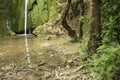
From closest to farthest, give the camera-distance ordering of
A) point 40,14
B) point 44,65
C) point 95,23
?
point 95,23
point 44,65
point 40,14

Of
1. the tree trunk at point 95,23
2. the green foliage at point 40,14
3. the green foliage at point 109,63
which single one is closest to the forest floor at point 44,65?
the tree trunk at point 95,23

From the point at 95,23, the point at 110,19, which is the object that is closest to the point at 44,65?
the point at 95,23

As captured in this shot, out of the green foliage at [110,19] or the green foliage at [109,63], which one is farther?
the green foliage at [110,19]

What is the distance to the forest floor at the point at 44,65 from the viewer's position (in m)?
7.10

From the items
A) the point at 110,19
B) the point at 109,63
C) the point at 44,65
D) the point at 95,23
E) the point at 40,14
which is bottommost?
the point at 44,65

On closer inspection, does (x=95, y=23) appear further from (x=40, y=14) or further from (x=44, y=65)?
(x=40, y=14)

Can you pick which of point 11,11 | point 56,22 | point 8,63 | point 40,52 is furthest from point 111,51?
point 11,11

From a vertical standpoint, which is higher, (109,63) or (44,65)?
(109,63)

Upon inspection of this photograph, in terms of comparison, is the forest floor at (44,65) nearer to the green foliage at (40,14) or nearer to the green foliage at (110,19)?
the green foliage at (110,19)

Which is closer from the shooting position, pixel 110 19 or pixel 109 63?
pixel 109 63

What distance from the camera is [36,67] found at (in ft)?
27.1

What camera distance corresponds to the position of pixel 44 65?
851cm

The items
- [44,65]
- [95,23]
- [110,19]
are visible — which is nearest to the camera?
[110,19]

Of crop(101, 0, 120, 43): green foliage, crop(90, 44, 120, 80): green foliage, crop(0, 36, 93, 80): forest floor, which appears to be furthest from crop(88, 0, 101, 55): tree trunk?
crop(90, 44, 120, 80): green foliage
